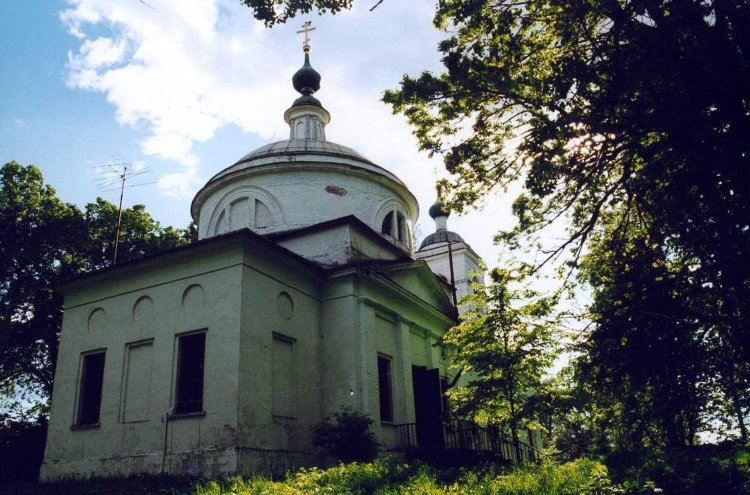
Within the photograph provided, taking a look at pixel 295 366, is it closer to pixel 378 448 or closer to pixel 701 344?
pixel 378 448

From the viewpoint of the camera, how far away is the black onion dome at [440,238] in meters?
27.2

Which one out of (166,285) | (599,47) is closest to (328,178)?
(166,285)

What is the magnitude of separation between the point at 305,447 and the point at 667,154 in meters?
9.41

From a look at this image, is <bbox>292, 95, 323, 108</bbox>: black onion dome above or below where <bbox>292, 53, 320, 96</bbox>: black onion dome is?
below

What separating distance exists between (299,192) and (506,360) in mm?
8512

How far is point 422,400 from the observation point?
51.7 ft

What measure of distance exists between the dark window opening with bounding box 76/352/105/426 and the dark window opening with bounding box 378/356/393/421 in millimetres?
6934

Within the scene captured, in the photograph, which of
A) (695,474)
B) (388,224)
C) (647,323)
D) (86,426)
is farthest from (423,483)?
(388,224)

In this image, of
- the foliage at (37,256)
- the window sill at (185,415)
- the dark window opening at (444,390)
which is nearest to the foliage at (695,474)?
the window sill at (185,415)

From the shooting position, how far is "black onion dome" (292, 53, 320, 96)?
22.6 metres

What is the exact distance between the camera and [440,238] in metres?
27.3

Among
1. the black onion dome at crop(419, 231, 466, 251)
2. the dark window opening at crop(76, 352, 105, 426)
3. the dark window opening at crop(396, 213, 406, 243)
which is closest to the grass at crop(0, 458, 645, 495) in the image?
the dark window opening at crop(76, 352, 105, 426)

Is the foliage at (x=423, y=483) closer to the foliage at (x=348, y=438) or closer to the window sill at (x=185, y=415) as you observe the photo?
the window sill at (x=185, y=415)

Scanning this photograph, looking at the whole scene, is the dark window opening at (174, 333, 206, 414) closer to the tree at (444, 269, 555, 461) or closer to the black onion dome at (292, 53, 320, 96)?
the tree at (444, 269, 555, 461)
